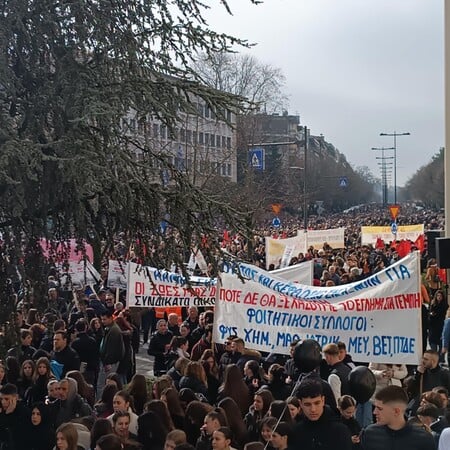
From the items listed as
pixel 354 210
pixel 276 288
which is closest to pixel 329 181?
pixel 354 210

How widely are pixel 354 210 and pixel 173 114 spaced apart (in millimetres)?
121857

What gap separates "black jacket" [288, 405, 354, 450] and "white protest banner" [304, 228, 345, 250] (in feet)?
84.2

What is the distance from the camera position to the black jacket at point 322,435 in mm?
5730

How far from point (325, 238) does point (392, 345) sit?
21252 mm

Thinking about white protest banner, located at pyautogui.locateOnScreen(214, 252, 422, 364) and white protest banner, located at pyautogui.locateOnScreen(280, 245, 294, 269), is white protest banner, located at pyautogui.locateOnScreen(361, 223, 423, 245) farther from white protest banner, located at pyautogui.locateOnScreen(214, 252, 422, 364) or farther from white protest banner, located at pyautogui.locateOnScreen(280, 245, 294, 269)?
white protest banner, located at pyautogui.locateOnScreen(214, 252, 422, 364)

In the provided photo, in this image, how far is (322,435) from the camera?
5.77 meters

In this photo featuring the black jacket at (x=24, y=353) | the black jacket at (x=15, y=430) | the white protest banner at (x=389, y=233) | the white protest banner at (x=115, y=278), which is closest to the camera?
the black jacket at (x=15, y=430)

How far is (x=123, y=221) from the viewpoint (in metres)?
7.47

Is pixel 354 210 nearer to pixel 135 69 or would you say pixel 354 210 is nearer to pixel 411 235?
pixel 411 235

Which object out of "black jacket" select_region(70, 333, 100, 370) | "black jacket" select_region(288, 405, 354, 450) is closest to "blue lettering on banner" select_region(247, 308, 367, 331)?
"black jacket" select_region(70, 333, 100, 370)

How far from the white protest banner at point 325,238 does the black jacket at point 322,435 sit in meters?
25.7

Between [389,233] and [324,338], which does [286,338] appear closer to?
[324,338]

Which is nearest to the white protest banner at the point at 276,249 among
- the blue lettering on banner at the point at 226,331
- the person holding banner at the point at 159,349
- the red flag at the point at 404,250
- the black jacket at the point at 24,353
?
the red flag at the point at 404,250

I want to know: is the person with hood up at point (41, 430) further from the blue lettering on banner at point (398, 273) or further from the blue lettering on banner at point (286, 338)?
the blue lettering on banner at point (398, 273)
